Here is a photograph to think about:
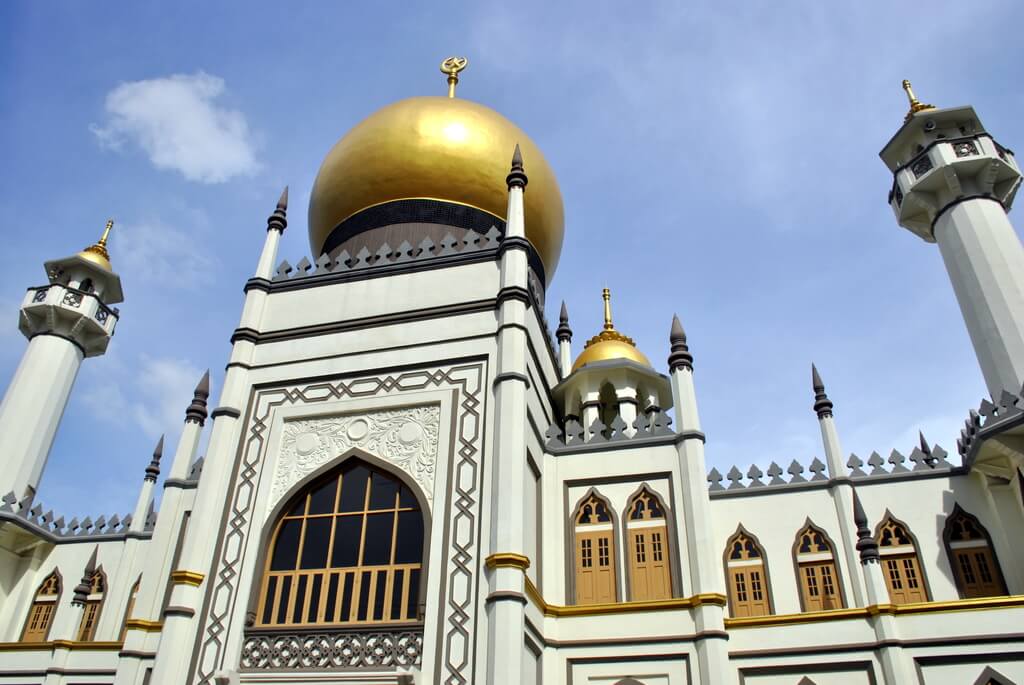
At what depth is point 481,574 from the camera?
7.64 m

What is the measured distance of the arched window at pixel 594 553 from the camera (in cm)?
913

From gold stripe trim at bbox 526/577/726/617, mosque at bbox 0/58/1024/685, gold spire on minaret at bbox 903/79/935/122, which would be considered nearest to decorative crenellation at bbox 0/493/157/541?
mosque at bbox 0/58/1024/685

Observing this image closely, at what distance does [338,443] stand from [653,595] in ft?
13.4

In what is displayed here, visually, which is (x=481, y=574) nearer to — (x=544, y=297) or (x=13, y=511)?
(x=544, y=297)

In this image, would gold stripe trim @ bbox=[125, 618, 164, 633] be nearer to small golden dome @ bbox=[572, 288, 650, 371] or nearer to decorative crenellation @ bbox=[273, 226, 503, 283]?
decorative crenellation @ bbox=[273, 226, 503, 283]

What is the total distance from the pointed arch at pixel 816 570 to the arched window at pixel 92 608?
971cm

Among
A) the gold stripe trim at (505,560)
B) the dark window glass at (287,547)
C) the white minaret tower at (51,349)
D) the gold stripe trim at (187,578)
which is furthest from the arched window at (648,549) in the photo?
the white minaret tower at (51,349)

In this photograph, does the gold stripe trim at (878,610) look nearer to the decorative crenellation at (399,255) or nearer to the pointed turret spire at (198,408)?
the decorative crenellation at (399,255)

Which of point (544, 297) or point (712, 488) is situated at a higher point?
point (544, 297)

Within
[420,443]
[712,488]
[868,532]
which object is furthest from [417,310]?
[868,532]

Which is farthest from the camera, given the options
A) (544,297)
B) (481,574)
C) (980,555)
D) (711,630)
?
(544,297)

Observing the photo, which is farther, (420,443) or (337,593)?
(420,443)

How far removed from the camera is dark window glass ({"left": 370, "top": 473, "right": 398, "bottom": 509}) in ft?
28.2

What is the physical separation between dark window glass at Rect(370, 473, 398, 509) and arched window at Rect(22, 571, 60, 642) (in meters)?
6.63
